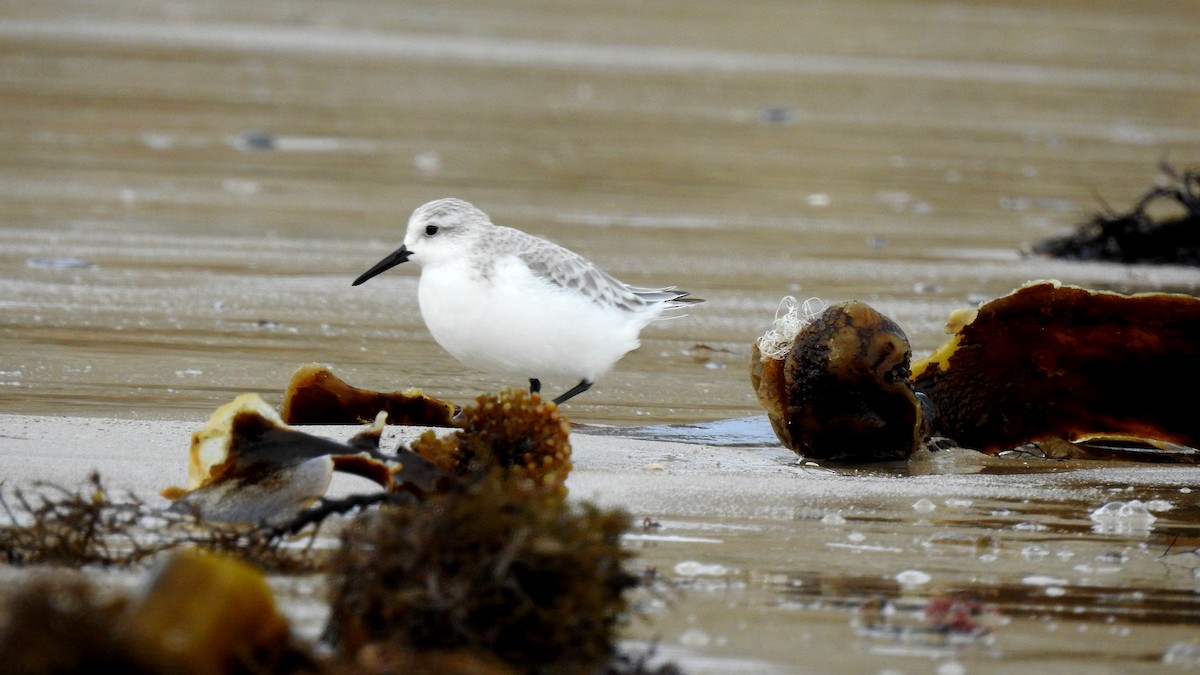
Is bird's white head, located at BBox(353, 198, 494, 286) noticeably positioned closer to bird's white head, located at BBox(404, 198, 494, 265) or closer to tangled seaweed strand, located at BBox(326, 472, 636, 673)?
bird's white head, located at BBox(404, 198, 494, 265)

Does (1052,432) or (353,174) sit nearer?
(1052,432)

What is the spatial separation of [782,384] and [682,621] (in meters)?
1.57

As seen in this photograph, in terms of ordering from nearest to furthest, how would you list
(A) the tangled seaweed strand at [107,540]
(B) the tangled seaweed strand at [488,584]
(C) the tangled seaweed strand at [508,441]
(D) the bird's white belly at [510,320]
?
(B) the tangled seaweed strand at [488,584] < (A) the tangled seaweed strand at [107,540] < (C) the tangled seaweed strand at [508,441] < (D) the bird's white belly at [510,320]

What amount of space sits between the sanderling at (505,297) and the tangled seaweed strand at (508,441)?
692 millimetres

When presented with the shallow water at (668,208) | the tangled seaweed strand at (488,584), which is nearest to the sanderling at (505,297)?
the shallow water at (668,208)

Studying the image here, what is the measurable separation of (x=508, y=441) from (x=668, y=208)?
577cm

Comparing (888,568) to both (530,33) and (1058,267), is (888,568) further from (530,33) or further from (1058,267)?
(530,33)

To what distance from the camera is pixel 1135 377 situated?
15.5ft

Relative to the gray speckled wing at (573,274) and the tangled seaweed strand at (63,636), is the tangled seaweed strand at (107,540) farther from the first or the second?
the gray speckled wing at (573,274)

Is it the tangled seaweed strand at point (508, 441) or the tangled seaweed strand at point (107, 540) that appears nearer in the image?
the tangled seaweed strand at point (107, 540)

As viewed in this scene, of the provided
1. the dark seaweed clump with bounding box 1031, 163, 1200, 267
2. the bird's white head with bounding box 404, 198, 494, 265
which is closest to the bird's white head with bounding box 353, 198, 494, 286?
the bird's white head with bounding box 404, 198, 494, 265

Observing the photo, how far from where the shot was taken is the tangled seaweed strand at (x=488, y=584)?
2.64 metres

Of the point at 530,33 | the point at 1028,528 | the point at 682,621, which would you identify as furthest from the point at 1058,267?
the point at 530,33

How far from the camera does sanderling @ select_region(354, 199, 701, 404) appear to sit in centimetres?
445
